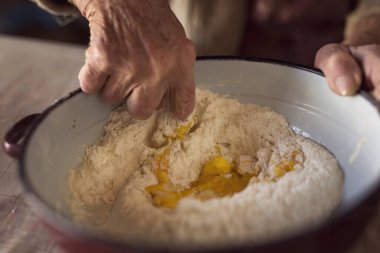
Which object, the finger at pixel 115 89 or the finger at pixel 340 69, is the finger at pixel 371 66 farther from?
the finger at pixel 115 89

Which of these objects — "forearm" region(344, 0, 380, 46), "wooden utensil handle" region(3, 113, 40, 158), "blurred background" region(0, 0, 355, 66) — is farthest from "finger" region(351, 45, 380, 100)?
"blurred background" region(0, 0, 355, 66)

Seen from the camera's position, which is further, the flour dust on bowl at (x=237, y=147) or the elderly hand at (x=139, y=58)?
the elderly hand at (x=139, y=58)

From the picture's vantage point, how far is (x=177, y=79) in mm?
603

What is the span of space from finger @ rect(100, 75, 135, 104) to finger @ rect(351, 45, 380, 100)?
0.96 ft

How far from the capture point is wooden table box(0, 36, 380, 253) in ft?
1.88

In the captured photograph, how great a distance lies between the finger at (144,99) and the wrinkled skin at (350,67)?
8.4 inches

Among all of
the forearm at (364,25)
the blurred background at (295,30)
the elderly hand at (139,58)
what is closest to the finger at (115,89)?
the elderly hand at (139,58)

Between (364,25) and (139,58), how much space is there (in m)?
0.46

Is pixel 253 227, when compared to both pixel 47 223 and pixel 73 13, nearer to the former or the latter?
pixel 47 223

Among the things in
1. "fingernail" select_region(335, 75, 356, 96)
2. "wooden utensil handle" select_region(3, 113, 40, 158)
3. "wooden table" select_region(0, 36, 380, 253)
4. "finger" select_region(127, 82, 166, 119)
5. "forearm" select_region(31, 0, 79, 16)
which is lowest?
"wooden table" select_region(0, 36, 380, 253)

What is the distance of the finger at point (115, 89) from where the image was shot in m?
0.59

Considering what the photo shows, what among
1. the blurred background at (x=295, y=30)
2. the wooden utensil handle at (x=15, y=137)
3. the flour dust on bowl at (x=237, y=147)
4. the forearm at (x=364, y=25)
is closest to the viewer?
the flour dust on bowl at (x=237, y=147)

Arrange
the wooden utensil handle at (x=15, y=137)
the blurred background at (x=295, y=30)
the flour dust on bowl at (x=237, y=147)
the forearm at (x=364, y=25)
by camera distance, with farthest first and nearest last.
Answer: the blurred background at (x=295, y=30) → the forearm at (x=364, y=25) → the wooden utensil handle at (x=15, y=137) → the flour dust on bowl at (x=237, y=147)

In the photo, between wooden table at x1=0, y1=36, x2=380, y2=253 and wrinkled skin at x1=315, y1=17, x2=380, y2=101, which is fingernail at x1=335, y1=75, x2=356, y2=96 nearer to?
wrinkled skin at x1=315, y1=17, x2=380, y2=101
